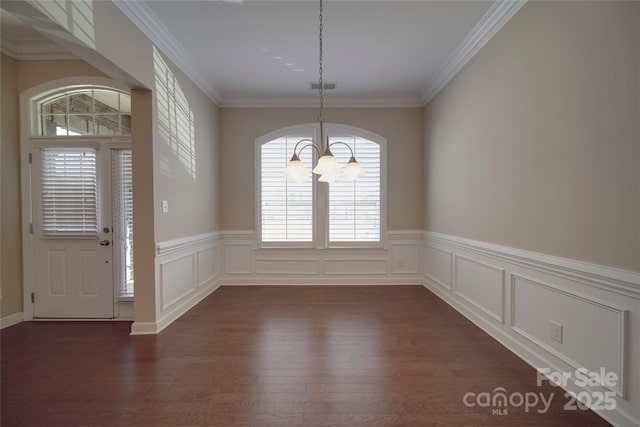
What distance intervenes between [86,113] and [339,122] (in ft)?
11.2

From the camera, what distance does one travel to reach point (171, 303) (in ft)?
11.1

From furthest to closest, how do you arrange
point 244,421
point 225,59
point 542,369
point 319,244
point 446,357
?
1. point 319,244
2. point 225,59
3. point 446,357
4. point 542,369
5. point 244,421

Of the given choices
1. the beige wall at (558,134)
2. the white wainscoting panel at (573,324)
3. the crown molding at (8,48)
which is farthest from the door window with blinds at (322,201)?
the crown molding at (8,48)

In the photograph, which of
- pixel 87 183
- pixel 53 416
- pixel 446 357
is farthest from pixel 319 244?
pixel 53 416

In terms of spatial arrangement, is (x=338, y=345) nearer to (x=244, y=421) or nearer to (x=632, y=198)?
(x=244, y=421)

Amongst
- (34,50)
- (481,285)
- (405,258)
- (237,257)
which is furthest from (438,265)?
(34,50)

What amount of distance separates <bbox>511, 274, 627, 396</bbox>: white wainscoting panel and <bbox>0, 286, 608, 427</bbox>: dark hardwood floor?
0.95ft

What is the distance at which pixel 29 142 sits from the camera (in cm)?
337

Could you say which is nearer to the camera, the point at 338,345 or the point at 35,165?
the point at 338,345

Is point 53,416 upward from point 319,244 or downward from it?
downward

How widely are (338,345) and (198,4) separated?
3.39 m

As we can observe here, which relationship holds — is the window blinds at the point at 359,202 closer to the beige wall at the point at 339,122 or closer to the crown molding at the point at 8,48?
the beige wall at the point at 339,122

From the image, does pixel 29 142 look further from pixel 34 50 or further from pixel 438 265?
pixel 438 265

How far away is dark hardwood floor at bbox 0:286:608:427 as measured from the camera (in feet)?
6.16
